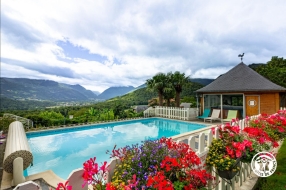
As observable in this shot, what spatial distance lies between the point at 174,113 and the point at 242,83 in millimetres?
5958

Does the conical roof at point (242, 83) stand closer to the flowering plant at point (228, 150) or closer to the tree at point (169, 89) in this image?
the tree at point (169, 89)

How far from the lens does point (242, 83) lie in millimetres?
12391

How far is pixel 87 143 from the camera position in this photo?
26.4 ft

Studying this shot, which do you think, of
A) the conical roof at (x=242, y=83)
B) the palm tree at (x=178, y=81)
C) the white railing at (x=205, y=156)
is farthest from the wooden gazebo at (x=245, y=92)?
the white railing at (x=205, y=156)

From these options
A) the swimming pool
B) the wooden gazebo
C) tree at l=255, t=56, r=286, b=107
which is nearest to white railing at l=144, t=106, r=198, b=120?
the wooden gazebo

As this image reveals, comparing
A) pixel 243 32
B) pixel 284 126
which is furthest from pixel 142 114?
pixel 284 126

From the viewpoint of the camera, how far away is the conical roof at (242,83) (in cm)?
1128

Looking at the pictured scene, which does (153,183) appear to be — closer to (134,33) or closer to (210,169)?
(210,169)

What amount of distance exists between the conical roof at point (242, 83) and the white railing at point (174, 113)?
2.19m

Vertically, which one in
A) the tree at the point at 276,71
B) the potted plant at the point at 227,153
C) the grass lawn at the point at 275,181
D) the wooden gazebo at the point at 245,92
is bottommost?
the grass lawn at the point at 275,181

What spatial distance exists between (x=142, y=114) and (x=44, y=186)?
12408 millimetres

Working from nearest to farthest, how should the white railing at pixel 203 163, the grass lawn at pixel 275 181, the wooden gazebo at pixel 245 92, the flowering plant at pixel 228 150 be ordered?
the white railing at pixel 203 163
the flowering plant at pixel 228 150
the grass lawn at pixel 275 181
the wooden gazebo at pixel 245 92

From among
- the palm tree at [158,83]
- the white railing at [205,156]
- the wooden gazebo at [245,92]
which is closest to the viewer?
the white railing at [205,156]

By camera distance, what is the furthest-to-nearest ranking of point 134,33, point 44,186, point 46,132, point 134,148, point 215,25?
point 134,33 → point 215,25 → point 46,132 → point 44,186 → point 134,148
